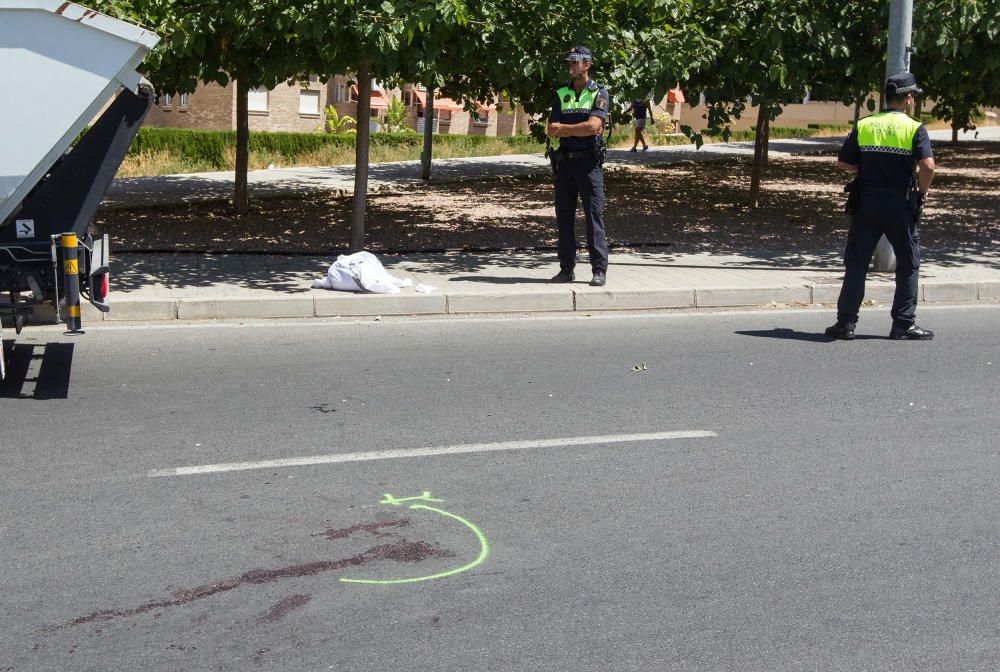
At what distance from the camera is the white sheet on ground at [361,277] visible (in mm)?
10352

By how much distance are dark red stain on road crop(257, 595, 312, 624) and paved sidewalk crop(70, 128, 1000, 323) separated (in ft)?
18.9

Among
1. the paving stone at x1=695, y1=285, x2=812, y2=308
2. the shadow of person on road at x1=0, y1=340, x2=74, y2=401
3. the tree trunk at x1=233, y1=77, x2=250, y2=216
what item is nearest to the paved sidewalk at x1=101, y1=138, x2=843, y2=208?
the tree trunk at x1=233, y1=77, x2=250, y2=216

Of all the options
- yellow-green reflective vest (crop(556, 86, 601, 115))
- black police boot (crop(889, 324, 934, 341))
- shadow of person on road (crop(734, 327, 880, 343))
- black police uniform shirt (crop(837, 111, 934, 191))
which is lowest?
shadow of person on road (crop(734, 327, 880, 343))

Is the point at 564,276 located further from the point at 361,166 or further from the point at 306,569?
the point at 306,569

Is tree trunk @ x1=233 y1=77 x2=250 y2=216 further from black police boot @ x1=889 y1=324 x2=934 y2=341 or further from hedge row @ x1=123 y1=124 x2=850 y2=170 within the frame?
black police boot @ x1=889 y1=324 x2=934 y2=341

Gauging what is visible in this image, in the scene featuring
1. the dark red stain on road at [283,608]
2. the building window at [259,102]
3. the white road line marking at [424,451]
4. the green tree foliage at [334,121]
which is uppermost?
the building window at [259,102]

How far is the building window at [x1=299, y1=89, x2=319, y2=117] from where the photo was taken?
43766 mm

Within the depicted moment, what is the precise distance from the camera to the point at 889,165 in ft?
29.0

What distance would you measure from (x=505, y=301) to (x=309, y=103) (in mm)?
35505

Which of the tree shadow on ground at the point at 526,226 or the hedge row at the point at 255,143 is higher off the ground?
the hedge row at the point at 255,143

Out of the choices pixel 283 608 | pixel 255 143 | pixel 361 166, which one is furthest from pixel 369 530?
pixel 255 143

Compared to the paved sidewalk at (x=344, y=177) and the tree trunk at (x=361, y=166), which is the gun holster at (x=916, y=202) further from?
the paved sidewalk at (x=344, y=177)

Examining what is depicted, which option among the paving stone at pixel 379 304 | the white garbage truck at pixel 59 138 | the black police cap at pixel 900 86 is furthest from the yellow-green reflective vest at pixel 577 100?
the white garbage truck at pixel 59 138

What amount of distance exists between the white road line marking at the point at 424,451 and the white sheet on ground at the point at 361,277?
4.26 metres
